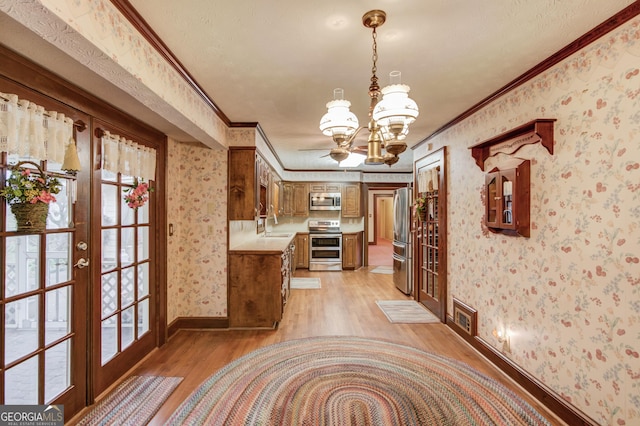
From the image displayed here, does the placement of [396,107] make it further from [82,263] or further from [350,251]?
[350,251]

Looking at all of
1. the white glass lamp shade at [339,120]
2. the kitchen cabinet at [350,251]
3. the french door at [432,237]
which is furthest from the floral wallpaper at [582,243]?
the kitchen cabinet at [350,251]

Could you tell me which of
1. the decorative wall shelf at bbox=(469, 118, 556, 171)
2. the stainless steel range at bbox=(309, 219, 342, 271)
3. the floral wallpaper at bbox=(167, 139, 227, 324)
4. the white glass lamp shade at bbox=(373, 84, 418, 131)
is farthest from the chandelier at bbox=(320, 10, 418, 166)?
the stainless steel range at bbox=(309, 219, 342, 271)

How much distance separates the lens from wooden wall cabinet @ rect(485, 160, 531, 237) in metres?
2.31

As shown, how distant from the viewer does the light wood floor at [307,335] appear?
2.55 meters

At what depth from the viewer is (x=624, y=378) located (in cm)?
162

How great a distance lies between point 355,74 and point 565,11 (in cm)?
124

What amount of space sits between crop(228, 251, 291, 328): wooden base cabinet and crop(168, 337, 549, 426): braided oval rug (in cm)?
60

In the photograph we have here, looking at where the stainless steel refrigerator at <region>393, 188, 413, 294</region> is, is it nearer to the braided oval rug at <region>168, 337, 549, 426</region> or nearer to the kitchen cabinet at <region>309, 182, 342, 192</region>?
the kitchen cabinet at <region>309, 182, 342, 192</region>

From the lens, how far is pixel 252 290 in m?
3.53

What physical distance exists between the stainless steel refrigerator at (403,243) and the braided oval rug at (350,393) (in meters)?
2.16

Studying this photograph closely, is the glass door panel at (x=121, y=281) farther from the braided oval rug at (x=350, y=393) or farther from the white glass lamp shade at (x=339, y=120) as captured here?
the white glass lamp shade at (x=339, y=120)

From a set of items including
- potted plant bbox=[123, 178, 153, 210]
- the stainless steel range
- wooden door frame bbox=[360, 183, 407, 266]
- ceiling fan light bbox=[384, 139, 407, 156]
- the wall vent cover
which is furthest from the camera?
wooden door frame bbox=[360, 183, 407, 266]

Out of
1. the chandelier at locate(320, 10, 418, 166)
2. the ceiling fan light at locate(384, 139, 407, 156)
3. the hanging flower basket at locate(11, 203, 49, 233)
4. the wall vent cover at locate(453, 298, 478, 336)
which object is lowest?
the wall vent cover at locate(453, 298, 478, 336)

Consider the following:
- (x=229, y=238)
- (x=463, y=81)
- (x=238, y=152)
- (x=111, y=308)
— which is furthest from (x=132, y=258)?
(x=463, y=81)
